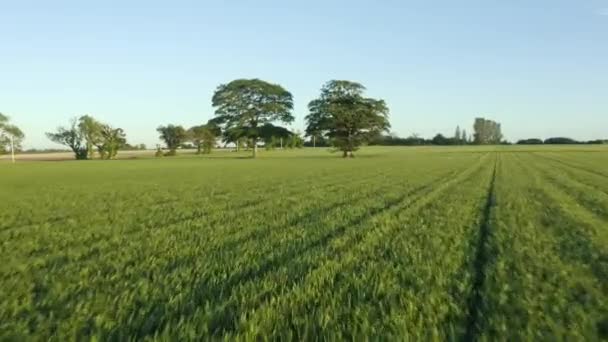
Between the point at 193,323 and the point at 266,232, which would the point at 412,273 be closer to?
the point at 193,323

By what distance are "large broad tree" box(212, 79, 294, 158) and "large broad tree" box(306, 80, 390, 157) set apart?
953 cm

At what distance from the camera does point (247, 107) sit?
82062mm

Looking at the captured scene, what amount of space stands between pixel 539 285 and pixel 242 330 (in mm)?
4279

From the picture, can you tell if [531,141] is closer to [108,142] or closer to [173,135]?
[173,135]

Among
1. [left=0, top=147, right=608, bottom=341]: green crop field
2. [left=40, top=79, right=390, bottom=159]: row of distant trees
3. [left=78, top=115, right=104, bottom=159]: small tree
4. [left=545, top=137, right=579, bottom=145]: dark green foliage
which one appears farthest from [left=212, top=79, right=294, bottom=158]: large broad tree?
[left=545, top=137, right=579, bottom=145]: dark green foliage

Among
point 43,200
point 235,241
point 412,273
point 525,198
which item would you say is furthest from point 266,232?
point 43,200

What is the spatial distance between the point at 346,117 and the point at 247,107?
20.7 metres

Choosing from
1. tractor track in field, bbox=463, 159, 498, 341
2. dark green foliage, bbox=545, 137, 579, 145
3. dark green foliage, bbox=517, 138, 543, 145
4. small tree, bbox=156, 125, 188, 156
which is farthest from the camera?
dark green foliage, bbox=517, 138, 543, 145

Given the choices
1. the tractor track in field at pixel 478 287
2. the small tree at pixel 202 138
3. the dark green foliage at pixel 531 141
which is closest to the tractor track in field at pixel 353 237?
the tractor track in field at pixel 478 287

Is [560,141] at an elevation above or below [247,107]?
below

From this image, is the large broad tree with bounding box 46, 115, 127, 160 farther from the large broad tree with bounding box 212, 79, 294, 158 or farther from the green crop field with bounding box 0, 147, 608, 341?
the green crop field with bounding box 0, 147, 608, 341

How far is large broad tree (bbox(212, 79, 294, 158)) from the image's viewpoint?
81.2 metres

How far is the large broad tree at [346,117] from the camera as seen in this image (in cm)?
7436

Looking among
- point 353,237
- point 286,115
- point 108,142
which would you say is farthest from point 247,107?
point 353,237
